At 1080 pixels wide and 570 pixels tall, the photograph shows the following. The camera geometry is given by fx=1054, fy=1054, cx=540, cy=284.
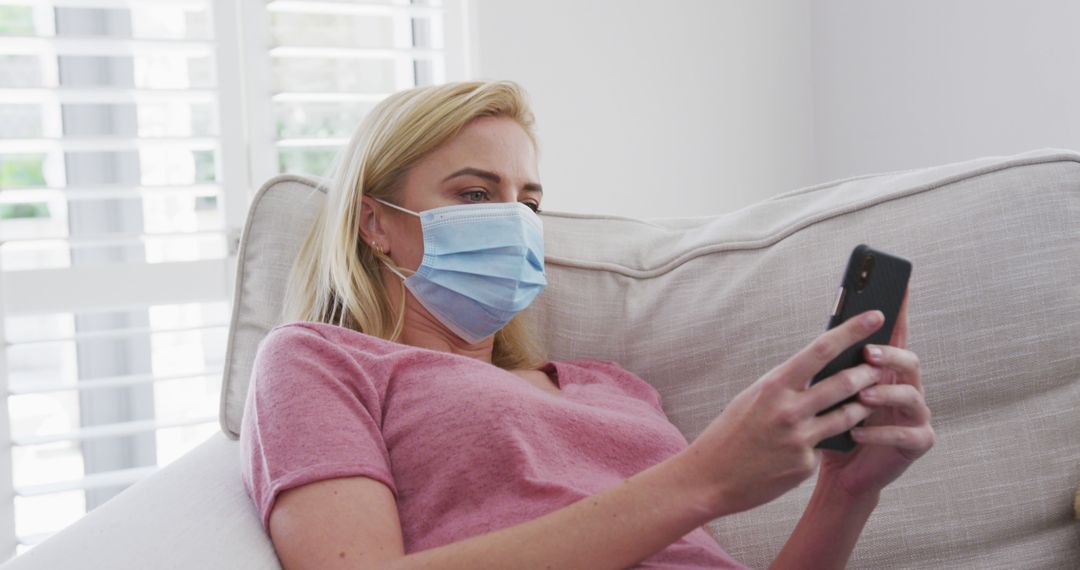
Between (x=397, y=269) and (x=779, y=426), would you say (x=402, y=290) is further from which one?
(x=779, y=426)

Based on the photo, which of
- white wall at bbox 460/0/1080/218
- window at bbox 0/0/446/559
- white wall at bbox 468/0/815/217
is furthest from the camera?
white wall at bbox 468/0/815/217

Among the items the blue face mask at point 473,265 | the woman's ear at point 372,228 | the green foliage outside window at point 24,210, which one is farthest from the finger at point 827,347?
the green foliage outside window at point 24,210

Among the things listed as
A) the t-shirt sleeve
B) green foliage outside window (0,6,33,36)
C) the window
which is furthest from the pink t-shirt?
green foliage outside window (0,6,33,36)

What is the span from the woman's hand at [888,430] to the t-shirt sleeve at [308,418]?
0.46 meters

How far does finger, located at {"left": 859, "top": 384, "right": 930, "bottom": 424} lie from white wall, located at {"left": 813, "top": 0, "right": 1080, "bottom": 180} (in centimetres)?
134

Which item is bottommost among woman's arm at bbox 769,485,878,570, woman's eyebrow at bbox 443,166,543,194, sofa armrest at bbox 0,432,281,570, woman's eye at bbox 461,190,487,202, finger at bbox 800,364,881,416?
woman's arm at bbox 769,485,878,570

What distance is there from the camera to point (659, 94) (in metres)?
2.60

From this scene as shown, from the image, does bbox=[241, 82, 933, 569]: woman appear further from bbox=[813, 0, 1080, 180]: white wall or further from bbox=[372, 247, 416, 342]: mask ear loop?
bbox=[813, 0, 1080, 180]: white wall

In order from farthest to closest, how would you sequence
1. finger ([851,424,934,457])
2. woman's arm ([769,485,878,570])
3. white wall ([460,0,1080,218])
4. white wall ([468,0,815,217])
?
white wall ([468,0,815,217])
white wall ([460,0,1080,218])
woman's arm ([769,485,878,570])
finger ([851,424,934,457])

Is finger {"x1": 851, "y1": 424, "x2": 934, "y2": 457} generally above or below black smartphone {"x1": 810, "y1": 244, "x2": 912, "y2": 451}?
below

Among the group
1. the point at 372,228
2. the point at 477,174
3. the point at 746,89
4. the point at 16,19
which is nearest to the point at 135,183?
the point at 16,19

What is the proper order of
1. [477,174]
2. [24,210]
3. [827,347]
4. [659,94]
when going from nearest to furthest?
[827,347] → [477,174] → [24,210] → [659,94]

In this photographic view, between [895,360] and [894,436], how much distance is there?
0.08 metres

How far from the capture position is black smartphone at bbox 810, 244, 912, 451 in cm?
87
